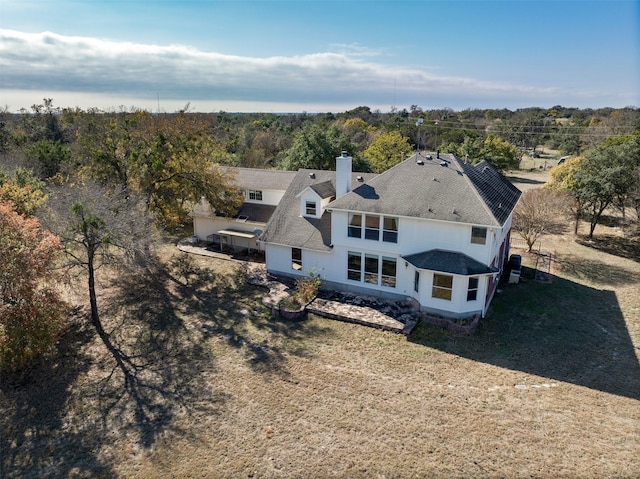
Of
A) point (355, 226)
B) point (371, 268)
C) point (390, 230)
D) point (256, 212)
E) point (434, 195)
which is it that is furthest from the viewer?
point (256, 212)

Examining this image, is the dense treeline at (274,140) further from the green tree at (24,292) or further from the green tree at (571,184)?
the green tree at (571,184)

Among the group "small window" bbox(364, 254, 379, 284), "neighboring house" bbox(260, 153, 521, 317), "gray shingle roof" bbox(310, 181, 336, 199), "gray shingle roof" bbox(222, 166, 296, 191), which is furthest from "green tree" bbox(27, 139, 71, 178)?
"small window" bbox(364, 254, 379, 284)

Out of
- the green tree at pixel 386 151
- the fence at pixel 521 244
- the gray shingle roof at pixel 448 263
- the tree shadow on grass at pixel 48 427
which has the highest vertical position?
the green tree at pixel 386 151

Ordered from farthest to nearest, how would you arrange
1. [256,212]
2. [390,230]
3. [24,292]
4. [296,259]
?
[256,212], [296,259], [390,230], [24,292]

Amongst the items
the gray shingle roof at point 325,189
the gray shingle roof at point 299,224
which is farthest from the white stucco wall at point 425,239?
the gray shingle roof at point 325,189

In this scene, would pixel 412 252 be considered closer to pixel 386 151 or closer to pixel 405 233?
pixel 405 233

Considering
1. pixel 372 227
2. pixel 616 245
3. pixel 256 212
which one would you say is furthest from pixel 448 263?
pixel 616 245
